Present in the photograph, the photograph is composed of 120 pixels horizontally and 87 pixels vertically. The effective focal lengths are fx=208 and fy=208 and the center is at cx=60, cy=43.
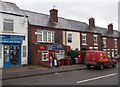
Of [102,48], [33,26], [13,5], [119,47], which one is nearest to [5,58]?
[33,26]

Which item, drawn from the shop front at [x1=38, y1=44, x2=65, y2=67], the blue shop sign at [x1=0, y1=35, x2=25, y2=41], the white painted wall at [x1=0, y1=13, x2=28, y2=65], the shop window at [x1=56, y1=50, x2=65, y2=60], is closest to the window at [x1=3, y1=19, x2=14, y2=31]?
the white painted wall at [x1=0, y1=13, x2=28, y2=65]

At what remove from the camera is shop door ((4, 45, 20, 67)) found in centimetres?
2295

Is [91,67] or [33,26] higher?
[33,26]

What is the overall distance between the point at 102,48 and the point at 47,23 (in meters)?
14.8

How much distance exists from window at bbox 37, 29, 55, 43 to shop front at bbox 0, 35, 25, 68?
3.40 meters

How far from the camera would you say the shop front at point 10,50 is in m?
22.5

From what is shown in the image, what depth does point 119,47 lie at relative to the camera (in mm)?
47781

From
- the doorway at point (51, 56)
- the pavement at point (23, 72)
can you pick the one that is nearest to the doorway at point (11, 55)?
the pavement at point (23, 72)

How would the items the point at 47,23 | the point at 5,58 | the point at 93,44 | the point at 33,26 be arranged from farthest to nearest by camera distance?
the point at 93,44 → the point at 47,23 → the point at 33,26 → the point at 5,58

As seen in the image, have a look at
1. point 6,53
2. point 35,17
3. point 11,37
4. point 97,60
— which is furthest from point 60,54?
point 6,53

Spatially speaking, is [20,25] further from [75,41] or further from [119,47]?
[119,47]

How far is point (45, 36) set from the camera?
92.3 ft

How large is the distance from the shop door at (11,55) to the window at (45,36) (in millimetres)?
4186

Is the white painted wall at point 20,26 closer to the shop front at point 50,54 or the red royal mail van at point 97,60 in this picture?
the shop front at point 50,54
